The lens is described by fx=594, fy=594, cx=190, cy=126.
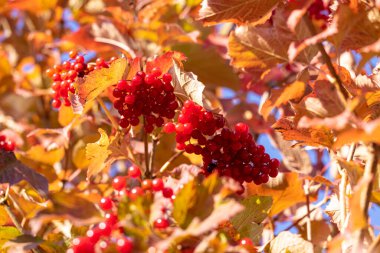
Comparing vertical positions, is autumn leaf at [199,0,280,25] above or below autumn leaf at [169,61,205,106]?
above

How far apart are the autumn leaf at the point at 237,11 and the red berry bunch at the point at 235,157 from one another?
0.89 ft

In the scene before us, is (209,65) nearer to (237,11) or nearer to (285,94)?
(237,11)

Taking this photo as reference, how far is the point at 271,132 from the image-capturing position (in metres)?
2.65

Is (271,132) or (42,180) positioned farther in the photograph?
(271,132)

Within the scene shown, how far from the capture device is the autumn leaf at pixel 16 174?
162 centimetres

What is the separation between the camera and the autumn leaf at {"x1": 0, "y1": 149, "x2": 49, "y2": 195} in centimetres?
162

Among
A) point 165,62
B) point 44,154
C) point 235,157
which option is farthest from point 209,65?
point 235,157

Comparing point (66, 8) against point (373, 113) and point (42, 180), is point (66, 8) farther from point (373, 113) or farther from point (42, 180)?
point (373, 113)

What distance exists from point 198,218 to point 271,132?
1.62m

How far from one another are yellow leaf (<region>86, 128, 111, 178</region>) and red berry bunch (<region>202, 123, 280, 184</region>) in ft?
0.87

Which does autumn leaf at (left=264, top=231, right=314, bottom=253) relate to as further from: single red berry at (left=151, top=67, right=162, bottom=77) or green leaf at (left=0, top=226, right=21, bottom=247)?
green leaf at (left=0, top=226, right=21, bottom=247)

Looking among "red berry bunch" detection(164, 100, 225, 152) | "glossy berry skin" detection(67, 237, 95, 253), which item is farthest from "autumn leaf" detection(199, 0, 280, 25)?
"glossy berry skin" detection(67, 237, 95, 253)

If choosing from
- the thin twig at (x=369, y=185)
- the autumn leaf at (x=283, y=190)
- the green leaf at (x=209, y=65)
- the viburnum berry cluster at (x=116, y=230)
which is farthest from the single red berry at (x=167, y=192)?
the green leaf at (x=209, y=65)

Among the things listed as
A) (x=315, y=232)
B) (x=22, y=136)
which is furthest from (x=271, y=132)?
(x=22, y=136)
